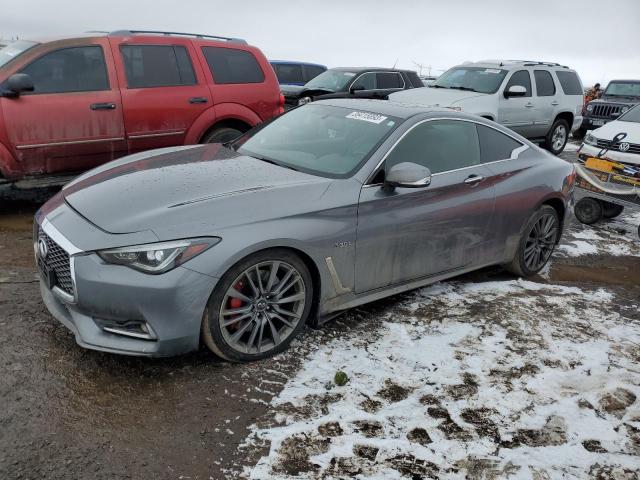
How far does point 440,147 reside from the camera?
4.25 m

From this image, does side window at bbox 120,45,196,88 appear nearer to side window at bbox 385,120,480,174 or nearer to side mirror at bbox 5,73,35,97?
side mirror at bbox 5,73,35,97

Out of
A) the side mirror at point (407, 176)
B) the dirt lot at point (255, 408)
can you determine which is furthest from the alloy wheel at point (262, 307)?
the side mirror at point (407, 176)

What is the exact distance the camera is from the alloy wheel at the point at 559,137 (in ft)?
39.9

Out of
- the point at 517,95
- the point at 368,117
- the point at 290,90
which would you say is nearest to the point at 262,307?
the point at 368,117

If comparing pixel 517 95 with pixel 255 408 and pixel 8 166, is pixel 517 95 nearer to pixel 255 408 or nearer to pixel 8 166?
pixel 8 166

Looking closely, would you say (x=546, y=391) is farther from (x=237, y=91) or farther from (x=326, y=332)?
(x=237, y=91)

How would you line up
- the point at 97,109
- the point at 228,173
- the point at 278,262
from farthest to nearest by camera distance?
the point at 97,109
the point at 228,173
the point at 278,262

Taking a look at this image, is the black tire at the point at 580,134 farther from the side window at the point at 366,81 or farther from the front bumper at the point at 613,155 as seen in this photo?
the front bumper at the point at 613,155

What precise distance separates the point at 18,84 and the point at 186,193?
10.8 ft

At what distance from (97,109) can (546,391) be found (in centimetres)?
Answer: 511

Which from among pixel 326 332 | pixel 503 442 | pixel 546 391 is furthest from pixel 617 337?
pixel 326 332

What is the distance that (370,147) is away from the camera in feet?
12.8

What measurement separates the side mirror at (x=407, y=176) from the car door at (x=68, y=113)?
12.1 feet

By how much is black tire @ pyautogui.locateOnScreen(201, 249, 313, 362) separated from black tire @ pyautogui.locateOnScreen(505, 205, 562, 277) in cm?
234
